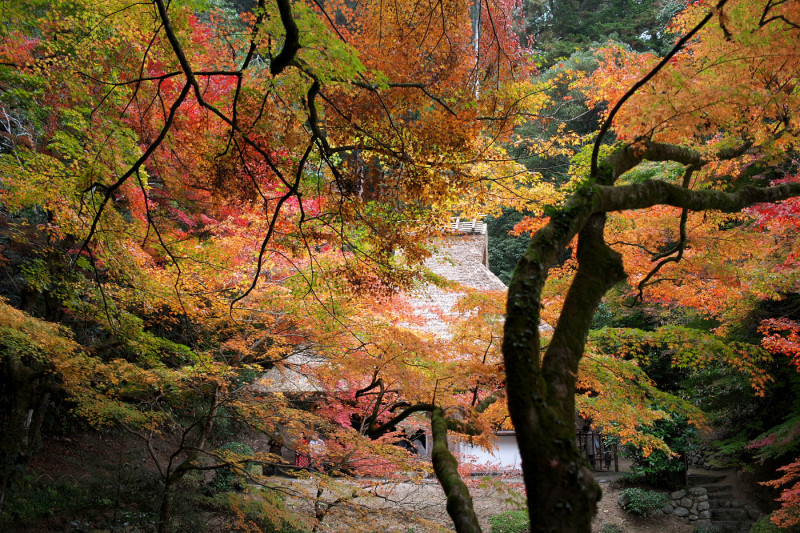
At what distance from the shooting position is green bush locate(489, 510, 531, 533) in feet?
25.8

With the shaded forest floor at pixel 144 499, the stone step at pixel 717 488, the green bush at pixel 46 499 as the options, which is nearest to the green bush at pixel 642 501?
the shaded forest floor at pixel 144 499

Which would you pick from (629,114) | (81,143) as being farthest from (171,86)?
(629,114)

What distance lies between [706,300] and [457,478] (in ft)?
19.3

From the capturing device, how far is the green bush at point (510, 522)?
7867 mm

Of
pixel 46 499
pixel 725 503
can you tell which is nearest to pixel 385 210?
pixel 46 499

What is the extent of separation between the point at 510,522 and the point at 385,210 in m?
6.87

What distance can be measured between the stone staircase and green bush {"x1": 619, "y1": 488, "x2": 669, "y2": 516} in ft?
2.12

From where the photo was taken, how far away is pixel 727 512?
26.9ft

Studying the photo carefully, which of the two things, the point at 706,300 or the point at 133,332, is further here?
the point at 706,300

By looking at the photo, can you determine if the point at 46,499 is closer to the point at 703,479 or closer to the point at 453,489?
the point at 453,489

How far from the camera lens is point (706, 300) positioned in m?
6.55

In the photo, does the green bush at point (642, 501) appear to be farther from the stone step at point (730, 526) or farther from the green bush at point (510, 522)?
the green bush at point (510, 522)

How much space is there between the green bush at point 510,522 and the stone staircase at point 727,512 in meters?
3.09

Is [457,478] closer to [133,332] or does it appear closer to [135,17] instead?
[135,17]
